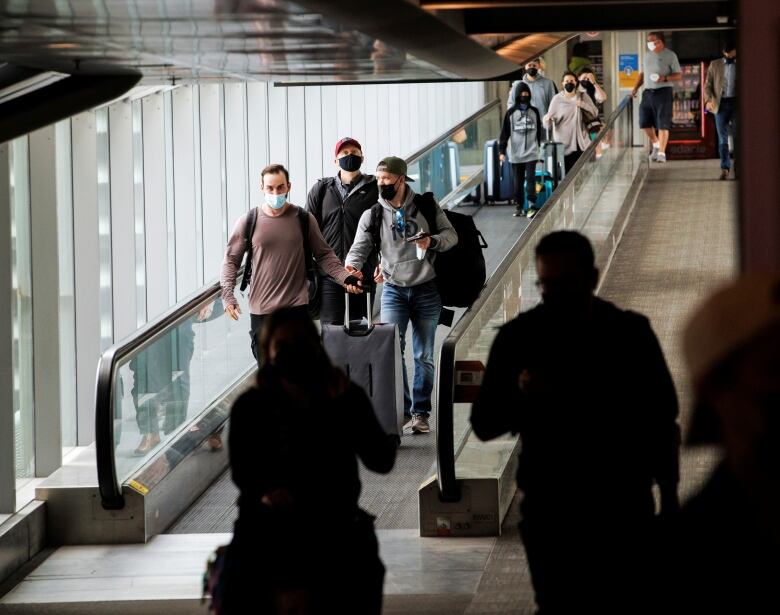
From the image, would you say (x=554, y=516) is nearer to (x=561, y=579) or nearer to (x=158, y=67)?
(x=561, y=579)

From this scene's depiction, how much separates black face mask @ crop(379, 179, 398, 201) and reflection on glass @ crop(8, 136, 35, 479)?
237 centimetres

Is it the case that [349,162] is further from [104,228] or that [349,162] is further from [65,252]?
[104,228]

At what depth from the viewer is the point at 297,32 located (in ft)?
18.7

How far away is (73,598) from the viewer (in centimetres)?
713

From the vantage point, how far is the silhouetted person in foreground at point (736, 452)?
5.17 ft

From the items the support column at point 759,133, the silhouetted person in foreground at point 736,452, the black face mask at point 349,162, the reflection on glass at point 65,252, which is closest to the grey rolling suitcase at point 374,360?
the black face mask at point 349,162

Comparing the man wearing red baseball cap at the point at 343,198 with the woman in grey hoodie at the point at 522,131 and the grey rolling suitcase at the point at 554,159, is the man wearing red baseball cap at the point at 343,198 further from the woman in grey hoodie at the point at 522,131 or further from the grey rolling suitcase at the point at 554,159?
the grey rolling suitcase at the point at 554,159

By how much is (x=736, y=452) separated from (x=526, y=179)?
15.4m

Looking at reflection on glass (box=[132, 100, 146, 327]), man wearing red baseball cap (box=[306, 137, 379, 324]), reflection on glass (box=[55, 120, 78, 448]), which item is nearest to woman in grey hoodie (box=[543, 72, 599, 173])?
reflection on glass (box=[132, 100, 146, 327])

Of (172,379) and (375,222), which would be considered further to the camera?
(172,379)

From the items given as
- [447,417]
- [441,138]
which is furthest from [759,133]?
[441,138]

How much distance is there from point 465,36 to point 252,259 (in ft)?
8.09

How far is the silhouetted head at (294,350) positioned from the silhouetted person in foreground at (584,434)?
0.58 metres

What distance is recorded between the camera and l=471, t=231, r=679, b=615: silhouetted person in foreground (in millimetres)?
4148
